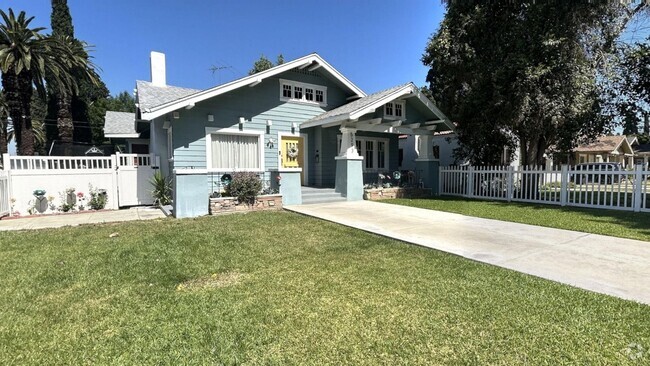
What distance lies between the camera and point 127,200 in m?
11.7

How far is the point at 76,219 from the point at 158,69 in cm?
817

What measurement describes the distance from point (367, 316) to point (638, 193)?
34.0 ft

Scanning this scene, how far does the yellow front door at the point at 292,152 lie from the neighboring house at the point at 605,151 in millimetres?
28168

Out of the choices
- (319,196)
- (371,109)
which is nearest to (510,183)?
(371,109)

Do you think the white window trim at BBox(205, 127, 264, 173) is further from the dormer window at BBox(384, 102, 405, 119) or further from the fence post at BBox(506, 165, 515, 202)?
the fence post at BBox(506, 165, 515, 202)

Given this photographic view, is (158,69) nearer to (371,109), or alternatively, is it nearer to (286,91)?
(286,91)

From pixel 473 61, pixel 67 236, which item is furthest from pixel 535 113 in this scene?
pixel 67 236

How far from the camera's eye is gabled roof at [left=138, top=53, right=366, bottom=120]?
949 cm

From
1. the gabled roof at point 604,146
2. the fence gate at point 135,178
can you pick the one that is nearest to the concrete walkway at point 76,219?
the fence gate at point 135,178

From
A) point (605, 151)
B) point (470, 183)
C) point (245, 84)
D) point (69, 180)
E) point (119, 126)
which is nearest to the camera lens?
point (69, 180)

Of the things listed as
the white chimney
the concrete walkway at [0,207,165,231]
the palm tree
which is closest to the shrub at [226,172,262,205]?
the concrete walkway at [0,207,165,231]

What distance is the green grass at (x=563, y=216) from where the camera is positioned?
6.86 meters

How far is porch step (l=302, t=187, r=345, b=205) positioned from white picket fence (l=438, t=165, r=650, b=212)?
18.4ft

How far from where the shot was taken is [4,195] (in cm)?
947
